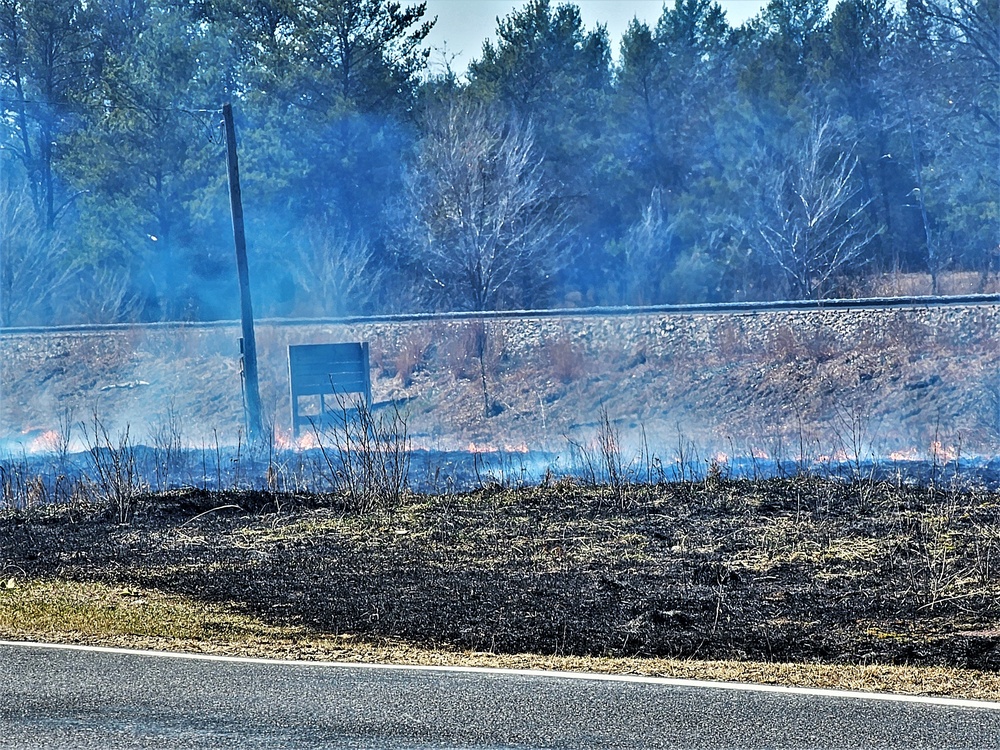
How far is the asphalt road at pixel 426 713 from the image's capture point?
6930mm

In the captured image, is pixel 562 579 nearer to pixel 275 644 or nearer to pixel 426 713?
pixel 275 644

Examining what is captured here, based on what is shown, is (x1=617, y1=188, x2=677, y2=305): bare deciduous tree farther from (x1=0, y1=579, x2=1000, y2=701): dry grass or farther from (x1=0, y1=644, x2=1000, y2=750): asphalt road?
(x1=0, y1=644, x2=1000, y2=750): asphalt road

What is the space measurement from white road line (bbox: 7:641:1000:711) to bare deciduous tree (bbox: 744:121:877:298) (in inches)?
1298

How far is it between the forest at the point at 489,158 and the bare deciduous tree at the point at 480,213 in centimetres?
10

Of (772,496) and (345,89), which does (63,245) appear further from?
(772,496)

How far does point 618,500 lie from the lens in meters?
15.8

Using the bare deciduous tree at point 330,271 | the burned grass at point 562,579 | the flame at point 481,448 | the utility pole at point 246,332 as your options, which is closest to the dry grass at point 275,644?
the burned grass at point 562,579

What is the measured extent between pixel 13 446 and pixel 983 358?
2127cm

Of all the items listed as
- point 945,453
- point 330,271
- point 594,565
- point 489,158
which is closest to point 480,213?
point 489,158

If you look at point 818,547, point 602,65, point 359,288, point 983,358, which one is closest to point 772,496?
point 818,547

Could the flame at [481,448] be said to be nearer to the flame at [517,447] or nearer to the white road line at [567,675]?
the flame at [517,447]

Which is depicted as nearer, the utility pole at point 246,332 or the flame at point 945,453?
the flame at point 945,453

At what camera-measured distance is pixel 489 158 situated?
42.6 m

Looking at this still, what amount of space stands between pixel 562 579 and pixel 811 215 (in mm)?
32502
